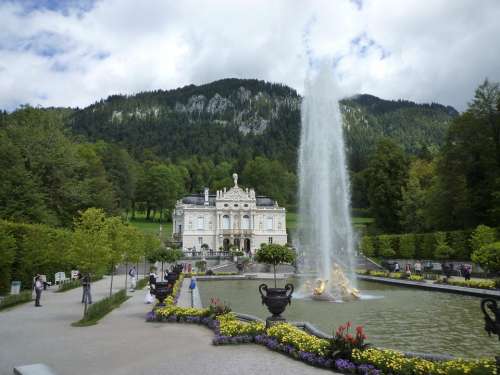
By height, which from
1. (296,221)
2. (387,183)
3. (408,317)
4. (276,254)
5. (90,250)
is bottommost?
(408,317)

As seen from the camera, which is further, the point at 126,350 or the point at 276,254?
the point at 276,254

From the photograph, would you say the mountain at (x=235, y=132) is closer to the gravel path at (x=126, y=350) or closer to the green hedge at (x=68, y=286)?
the green hedge at (x=68, y=286)

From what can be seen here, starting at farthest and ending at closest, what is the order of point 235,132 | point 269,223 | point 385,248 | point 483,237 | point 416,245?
1. point 235,132
2. point 269,223
3. point 385,248
4. point 416,245
5. point 483,237

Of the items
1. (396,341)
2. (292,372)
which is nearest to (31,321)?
(292,372)

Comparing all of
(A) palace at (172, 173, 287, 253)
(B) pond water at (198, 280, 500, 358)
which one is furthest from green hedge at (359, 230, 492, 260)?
(A) palace at (172, 173, 287, 253)

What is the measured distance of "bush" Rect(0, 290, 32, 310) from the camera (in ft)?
60.4

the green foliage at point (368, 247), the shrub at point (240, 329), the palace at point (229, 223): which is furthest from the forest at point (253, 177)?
the shrub at point (240, 329)

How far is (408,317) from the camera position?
15438 millimetres

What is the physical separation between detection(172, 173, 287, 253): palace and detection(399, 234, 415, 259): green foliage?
28732 mm

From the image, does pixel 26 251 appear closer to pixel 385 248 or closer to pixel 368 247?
pixel 385 248

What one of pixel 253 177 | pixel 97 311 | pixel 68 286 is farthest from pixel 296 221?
pixel 97 311

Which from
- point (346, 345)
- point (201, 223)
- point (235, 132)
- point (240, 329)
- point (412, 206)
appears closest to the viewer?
point (346, 345)

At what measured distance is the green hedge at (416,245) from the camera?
36.3 metres

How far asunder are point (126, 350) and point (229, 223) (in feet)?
197
